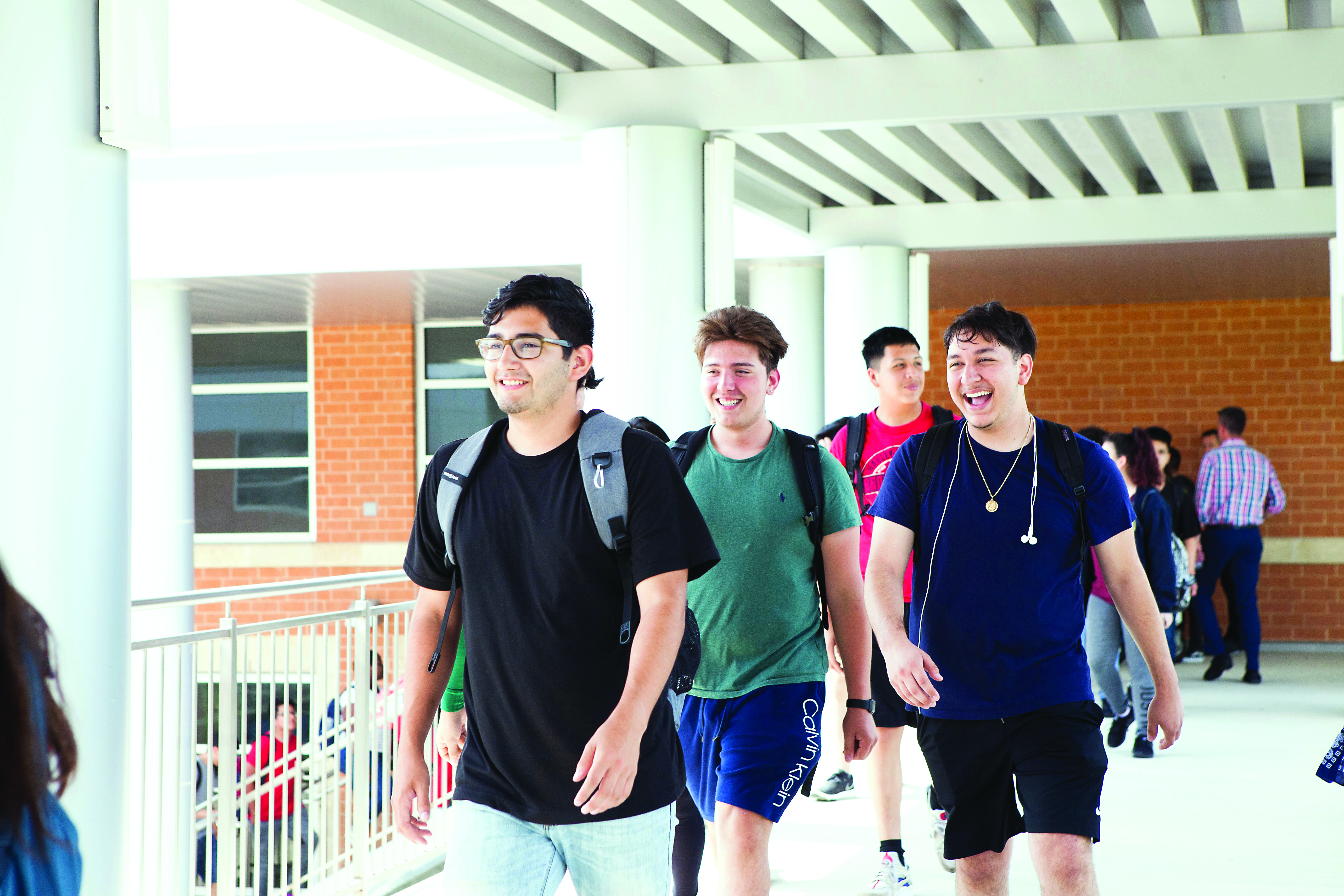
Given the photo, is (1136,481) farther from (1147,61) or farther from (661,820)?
(661,820)

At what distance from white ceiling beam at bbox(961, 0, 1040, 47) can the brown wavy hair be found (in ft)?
15.6

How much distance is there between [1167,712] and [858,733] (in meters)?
0.69

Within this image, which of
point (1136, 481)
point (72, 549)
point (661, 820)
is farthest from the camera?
point (1136, 481)

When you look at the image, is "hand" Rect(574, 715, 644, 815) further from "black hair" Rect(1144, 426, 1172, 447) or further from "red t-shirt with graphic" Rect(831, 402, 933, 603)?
"black hair" Rect(1144, 426, 1172, 447)

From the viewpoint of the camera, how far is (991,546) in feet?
10.4

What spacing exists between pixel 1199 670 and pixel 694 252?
23.2ft

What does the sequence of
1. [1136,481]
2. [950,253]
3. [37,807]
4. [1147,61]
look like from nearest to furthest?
[37,807] → [1147,61] → [1136,481] → [950,253]

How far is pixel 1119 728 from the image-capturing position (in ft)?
23.5

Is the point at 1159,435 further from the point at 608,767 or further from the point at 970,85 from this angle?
the point at 608,767

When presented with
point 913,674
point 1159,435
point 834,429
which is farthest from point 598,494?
point 1159,435

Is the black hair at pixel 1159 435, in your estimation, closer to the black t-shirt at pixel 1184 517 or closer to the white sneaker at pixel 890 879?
the black t-shirt at pixel 1184 517

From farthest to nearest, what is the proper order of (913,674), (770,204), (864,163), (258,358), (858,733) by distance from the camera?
1. (258,358)
2. (770,204)
3. (864,163)
4. (858,733)
5. (913,674)

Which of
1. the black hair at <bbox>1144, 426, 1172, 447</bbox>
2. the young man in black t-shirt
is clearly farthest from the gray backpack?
the black hair at <bbox>1144, 426, 1172, 447</bbox>

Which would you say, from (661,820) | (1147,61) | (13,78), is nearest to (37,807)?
(661,820)
